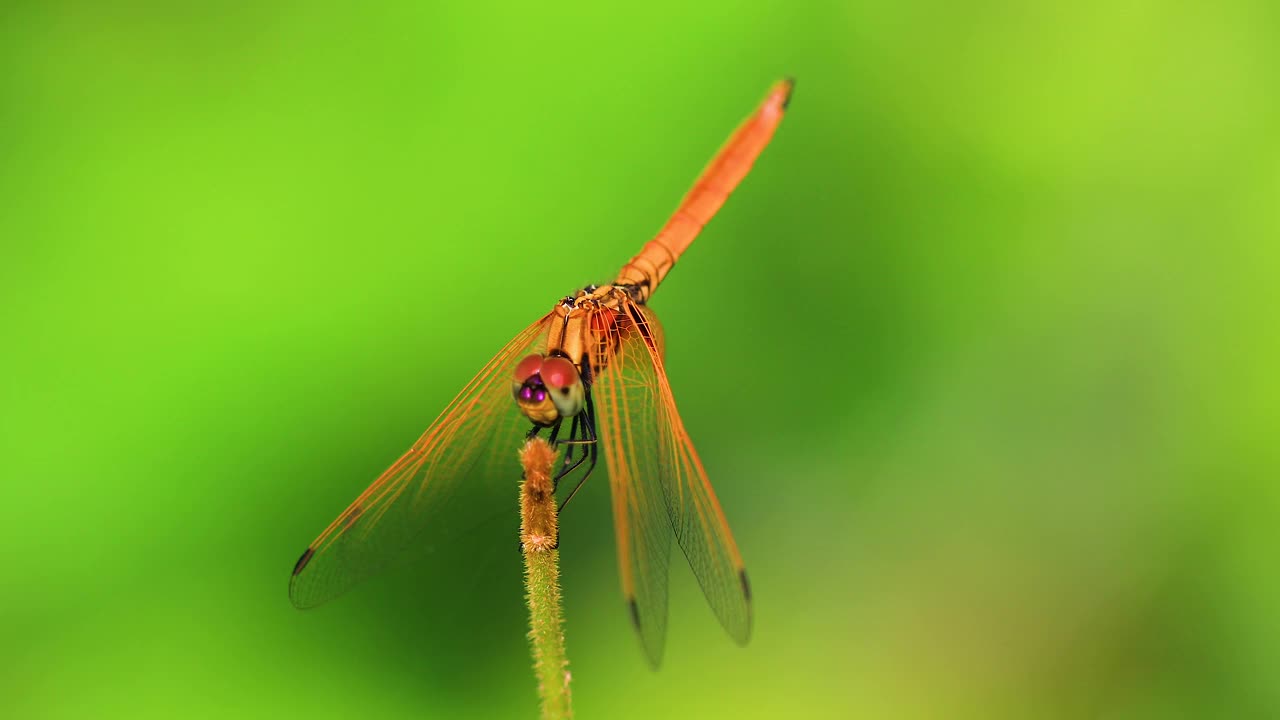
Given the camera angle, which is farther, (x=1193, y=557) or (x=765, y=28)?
(x=765, y=28)

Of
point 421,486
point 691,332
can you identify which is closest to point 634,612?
point 421,486

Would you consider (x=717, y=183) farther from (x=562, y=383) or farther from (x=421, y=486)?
(x=421, y=486)

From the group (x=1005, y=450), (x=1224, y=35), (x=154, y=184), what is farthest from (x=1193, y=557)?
(x=154, y=184)

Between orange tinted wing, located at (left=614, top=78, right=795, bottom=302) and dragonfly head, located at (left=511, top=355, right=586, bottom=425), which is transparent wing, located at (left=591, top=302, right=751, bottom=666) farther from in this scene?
orange tinted wing, located at (left=614, top=78, right=795, bottom=302)

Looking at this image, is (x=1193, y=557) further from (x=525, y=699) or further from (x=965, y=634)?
(x=525, y=699)

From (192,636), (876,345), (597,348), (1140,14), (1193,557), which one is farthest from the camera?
(1140,14)

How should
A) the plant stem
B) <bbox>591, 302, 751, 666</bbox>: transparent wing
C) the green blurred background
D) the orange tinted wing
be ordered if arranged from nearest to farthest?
1. the plant stem
2. <bbox>591, 302, 751, 666</bbox>: transparent wing
3. the orange tinted wing
4. the green blurred background

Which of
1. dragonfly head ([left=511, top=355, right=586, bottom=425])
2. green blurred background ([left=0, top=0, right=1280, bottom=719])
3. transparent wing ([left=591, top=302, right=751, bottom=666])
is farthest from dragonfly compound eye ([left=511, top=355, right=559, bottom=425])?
green blurred background ([left=0, top=0, right=1280, bottom=719])
